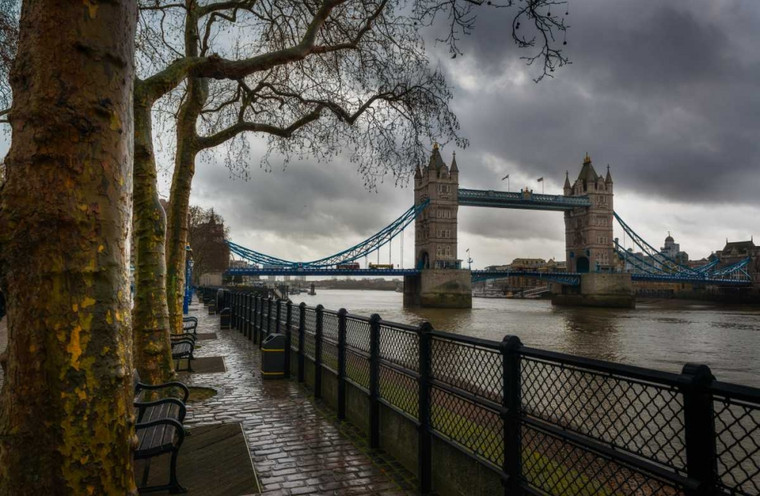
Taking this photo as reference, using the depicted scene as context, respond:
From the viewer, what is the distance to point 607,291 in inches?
2675

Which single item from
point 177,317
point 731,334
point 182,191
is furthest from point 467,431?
point 731,334

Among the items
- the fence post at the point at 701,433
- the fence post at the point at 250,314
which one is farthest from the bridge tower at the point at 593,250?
the fence post at the point at 701,433

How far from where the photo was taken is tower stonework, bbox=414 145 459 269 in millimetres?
74750

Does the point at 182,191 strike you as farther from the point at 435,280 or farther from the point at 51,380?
the point at 435,280

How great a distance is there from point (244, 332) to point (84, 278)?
1397cm

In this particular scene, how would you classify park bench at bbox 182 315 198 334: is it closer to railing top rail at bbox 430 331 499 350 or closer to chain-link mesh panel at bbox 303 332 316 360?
chain-link mesh panel at bbox 303 332 316 360

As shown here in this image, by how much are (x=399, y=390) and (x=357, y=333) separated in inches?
49.7

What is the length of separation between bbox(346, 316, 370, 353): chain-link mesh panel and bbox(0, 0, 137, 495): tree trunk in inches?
127

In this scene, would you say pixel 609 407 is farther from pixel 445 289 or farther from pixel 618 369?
pixel 445 289

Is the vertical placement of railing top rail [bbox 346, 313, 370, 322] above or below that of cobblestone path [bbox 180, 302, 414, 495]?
above

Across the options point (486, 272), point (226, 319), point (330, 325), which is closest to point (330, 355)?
point (330, 325)

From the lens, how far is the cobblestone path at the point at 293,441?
4.25 metres

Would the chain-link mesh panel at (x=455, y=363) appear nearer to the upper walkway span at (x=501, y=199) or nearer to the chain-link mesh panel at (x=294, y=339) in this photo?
the chain-link mesh panel at (x=294, y=339)

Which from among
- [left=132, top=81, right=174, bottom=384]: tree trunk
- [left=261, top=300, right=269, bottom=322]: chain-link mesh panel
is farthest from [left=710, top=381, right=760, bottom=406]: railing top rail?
[left=261, top=300, right=269, bottom=322]: chain-link mesh panel
